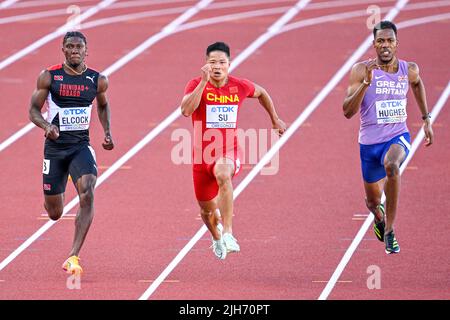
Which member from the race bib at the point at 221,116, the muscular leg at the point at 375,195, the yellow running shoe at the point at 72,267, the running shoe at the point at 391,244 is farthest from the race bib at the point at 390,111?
the yellow running shoe at the point at 72,267

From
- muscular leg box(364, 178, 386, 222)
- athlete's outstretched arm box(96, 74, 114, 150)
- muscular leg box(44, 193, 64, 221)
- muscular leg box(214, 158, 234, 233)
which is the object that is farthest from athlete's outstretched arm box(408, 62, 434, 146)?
muscular leg box(44, 193, 64, 221)

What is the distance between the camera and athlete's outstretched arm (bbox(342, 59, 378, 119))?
1011 centimetres

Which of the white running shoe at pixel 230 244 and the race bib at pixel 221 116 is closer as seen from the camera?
the white running shoe at pixel 230 244

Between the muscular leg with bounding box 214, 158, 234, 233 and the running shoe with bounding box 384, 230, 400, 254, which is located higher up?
the muscular leg with bounding box 214, 158, 234, 233

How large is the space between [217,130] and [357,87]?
116cm

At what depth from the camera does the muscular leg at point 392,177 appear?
401 inches

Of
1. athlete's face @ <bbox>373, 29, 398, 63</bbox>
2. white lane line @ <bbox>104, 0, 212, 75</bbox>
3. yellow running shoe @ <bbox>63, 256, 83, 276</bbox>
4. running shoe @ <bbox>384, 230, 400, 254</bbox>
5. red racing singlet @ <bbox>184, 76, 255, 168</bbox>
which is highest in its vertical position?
white lane line @ <bbox>104, 0, 212, 75</bbox>

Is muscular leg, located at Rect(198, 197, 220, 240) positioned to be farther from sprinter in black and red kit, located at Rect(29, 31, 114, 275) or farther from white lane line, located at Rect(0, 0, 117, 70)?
white lane line, located at Rect(0, 0, 117, 70)

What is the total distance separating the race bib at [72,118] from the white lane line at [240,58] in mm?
1382

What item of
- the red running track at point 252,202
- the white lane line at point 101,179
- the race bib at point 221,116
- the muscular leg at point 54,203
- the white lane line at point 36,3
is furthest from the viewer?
the white lane line at point 36,3

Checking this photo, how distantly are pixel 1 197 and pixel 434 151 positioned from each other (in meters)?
5.06

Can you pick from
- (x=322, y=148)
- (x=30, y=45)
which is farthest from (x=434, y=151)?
(x=30, y=45)

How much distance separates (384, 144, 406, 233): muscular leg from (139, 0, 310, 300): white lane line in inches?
72.2

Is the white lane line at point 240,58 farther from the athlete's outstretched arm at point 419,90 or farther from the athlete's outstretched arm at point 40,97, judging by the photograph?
the athlete's outstretched arm at point 419,90
